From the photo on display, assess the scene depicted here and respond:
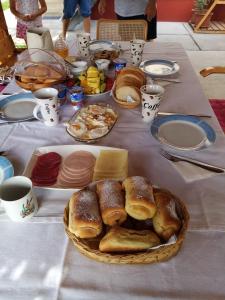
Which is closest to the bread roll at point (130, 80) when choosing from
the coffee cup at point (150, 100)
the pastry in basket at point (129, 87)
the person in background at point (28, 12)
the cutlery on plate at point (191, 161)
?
the pastry in basket at point (129, 87)

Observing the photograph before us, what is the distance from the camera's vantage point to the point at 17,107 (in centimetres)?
100

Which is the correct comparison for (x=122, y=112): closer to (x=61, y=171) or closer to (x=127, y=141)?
(x=127, y=141)

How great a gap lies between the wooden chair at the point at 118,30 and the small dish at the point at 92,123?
961mm

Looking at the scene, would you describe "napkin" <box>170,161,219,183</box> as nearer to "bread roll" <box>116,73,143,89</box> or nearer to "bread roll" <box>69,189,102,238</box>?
"bread roll" <box>69,189,102,238</box>

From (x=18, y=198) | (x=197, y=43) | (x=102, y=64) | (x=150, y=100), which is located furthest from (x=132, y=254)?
(x=197, y=43)

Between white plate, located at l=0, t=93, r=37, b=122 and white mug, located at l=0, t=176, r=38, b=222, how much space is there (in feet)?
1.22

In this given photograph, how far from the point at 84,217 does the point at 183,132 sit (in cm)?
47

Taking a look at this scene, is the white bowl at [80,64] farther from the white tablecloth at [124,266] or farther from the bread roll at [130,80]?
the white tablecloth at [124,266]

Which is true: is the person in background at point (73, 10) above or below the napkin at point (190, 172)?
below

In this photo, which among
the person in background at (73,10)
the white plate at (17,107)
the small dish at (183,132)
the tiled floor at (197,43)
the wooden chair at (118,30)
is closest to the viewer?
the small dish at (183,132)

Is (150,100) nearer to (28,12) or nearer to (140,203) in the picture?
(140,203)

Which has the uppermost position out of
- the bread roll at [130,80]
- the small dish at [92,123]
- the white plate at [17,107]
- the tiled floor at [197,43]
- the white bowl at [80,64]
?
the bread roll at [130,80]

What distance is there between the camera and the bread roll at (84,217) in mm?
496

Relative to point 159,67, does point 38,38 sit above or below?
above
